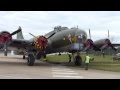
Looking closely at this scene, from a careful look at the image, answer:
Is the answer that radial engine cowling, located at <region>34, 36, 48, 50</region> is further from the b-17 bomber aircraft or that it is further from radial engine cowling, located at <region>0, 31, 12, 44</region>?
radial engine cowling, located at <region>0, 31, 12, 44</region>

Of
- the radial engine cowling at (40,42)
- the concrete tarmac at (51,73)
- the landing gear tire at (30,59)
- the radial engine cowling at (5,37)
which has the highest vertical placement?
the radial engine cowling at (5,37)

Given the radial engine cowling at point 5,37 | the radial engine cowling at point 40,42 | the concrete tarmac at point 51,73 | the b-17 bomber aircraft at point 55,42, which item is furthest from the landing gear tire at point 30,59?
the concrete tarmac at point 51,73

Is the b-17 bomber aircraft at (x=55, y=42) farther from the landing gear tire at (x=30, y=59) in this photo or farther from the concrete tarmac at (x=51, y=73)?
the concrete tarmac at (x=51, y=73)

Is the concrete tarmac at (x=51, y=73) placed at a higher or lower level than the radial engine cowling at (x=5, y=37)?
lower

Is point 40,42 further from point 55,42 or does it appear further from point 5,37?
point 5,37

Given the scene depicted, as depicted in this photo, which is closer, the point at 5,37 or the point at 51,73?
the point at 51,73

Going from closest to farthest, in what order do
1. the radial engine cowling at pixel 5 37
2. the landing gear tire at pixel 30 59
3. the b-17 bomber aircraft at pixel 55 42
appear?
1. the radial engine cowling at pixel 5 37
2. the b-17 bomber aircraft at pixel 55 42
3. the landing gear tire at pixel 30 59

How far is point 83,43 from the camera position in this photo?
2400 centimetres

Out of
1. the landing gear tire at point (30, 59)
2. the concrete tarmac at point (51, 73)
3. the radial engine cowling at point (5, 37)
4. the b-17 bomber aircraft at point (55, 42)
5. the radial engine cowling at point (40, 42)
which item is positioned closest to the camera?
the concrete tarmac at point (51, 73)

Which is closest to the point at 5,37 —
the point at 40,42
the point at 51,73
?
the point at 40,42

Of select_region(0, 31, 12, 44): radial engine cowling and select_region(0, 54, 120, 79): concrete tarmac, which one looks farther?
select_region(0, 31, 12, 44): radial engine cowling

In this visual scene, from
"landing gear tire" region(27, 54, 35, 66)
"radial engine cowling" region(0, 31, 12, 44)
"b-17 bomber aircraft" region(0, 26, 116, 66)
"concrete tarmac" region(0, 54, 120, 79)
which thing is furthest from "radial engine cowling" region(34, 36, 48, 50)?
"concrete tarmac" region(0, 54, 120, 79)
